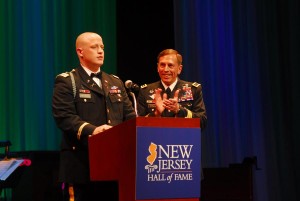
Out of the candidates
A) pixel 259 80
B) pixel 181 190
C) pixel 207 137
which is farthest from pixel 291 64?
pixel 181 190

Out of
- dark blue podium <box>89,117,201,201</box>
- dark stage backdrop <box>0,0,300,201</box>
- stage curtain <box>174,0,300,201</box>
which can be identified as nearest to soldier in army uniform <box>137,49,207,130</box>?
dark blue podium <box>89,117,201,201</box>

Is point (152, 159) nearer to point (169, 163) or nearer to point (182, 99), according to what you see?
point (169, 163)

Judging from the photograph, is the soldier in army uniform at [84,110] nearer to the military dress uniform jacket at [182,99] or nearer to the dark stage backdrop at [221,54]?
the military dress uniform jacket at [182,99]

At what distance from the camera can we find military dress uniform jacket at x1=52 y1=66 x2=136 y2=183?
2885 mm

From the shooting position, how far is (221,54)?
240 inches

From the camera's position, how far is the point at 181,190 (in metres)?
2.42

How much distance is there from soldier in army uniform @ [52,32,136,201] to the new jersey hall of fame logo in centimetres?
43

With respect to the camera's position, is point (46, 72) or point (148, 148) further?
point (46, 72)

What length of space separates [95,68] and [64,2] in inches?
95.0

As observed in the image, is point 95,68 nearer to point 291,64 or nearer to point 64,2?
point 64,2

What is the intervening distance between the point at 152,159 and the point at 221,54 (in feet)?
Answer: 12.9

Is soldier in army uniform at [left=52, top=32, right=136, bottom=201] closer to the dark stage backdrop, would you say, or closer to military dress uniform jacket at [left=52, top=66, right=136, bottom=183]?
military dress uniform jacket at [left=52, top=66, right=136, bottom=183]

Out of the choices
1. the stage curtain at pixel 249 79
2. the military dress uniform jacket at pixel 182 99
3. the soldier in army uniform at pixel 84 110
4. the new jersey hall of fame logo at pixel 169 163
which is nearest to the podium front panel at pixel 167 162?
the new jersey hall of fame logo at pixel 169 163

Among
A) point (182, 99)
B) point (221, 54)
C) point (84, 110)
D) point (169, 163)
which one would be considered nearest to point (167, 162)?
point (169, 163)
